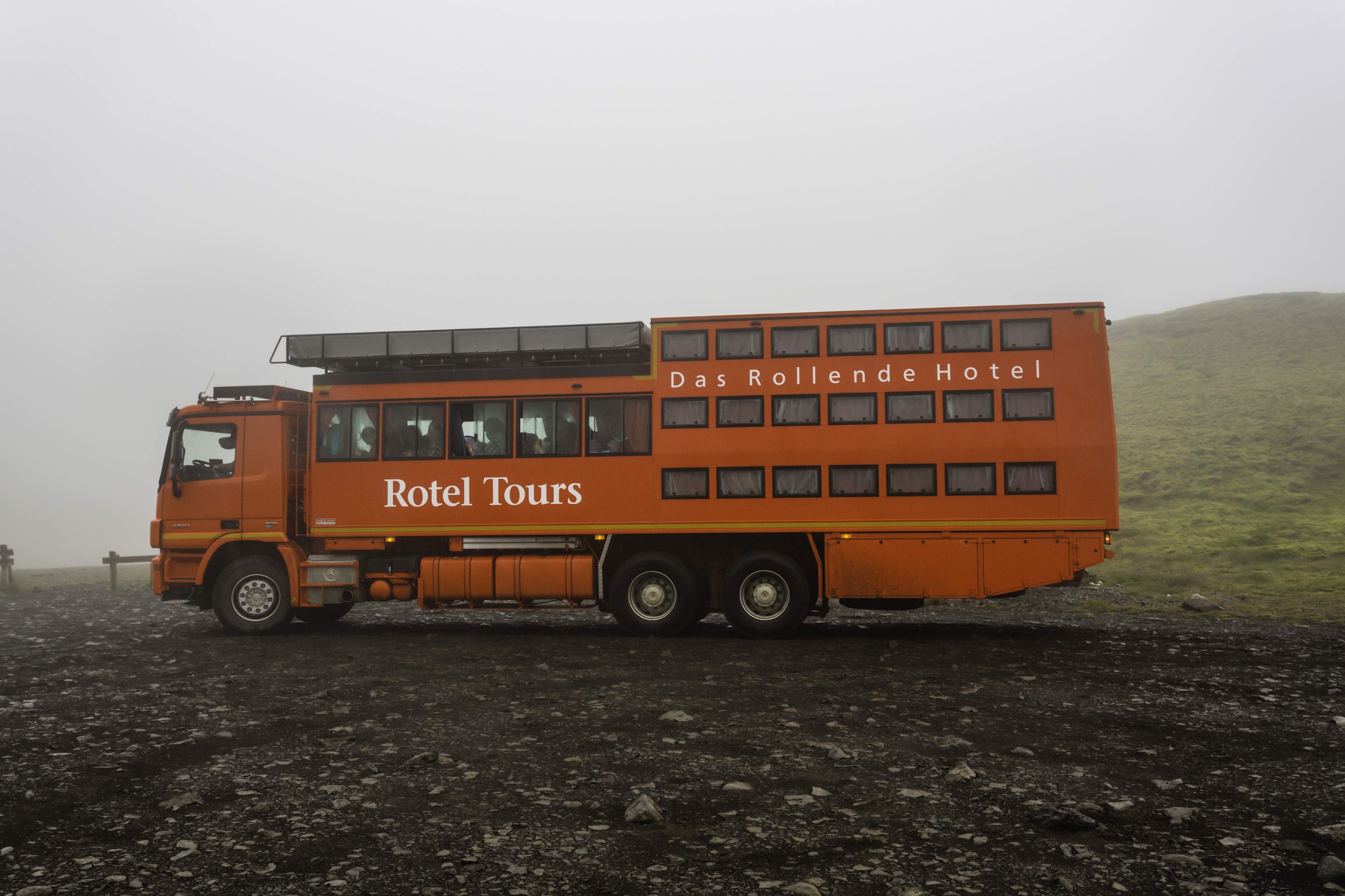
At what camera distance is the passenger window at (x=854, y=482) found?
41.8ft

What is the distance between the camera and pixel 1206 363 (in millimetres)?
64812

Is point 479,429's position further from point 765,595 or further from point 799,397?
point 765,595

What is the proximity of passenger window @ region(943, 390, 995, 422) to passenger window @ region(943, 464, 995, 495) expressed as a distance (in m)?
0.70

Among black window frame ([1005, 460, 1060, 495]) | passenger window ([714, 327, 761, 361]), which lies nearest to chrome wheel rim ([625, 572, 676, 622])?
passenger window ([714, 327, 761, 361])

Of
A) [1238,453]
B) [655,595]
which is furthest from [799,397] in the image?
[1238,453]

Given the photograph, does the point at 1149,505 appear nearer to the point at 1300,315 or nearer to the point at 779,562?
the point at 779,562

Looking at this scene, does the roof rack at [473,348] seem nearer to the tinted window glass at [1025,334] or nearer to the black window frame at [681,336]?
the black window frame at [681,336]

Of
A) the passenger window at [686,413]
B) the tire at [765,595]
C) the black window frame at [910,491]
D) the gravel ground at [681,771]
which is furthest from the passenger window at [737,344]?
the gravel ground at [681,771]

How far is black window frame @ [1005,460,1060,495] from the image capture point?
12352 millimetres

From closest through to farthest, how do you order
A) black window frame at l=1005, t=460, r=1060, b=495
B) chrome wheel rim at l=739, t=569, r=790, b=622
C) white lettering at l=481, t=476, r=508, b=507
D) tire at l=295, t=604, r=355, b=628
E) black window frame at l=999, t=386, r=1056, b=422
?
1. black window frame at l=1005, t=460, r=1060, b=495
2. black window frame at l=999, t=386, r=1056, b=422
3. chrome wheel rim at l=739, t=569, r=790, b=622
4. white lettering at l=481, t=476, r=508, b=507
5. tire at l=295, t=604, r=355, b=628

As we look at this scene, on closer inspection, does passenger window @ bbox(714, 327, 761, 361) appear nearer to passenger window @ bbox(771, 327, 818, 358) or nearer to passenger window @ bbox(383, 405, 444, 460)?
passenger window @ bbox(771, 327, 818, 358)

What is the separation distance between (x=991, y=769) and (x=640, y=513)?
7.91m

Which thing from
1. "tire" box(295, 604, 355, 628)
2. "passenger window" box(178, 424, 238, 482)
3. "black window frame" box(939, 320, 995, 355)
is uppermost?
"black window frame" box(939, 320, 995, 355)

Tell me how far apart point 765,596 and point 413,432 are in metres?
6.36
